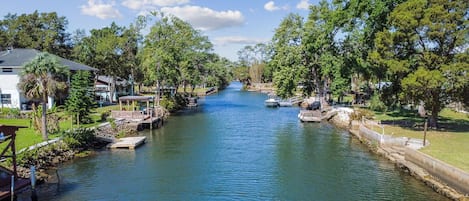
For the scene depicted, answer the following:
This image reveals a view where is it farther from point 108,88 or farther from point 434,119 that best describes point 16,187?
point 108,88

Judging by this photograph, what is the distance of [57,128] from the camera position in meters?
33.4

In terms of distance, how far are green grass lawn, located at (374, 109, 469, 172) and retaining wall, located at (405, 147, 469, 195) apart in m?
0.50

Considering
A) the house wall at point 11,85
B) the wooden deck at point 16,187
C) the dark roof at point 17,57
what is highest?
the dark roof at point 17,57

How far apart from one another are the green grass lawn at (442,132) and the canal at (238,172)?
2.47 meters

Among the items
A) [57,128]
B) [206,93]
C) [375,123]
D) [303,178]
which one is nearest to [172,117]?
[57,128]

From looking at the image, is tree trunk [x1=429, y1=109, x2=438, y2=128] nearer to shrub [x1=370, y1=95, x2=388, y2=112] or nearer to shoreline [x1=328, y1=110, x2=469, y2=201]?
shoreline [x1=328, y1=110, x2=469, y2=201]

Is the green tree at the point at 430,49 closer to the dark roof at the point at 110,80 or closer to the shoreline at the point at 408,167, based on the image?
the shoreline at the point at 408,167

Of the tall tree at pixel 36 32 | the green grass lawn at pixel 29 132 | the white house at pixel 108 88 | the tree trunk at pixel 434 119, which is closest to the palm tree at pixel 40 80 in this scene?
the green grass lawn at pixel 29 132

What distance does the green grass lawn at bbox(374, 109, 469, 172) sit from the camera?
23.3 m

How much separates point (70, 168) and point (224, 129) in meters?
21.2

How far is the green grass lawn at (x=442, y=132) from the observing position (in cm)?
2333

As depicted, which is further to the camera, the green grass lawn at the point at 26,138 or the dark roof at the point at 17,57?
the dark roof at the point at 17,57

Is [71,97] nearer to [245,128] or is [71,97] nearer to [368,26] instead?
[245,128]

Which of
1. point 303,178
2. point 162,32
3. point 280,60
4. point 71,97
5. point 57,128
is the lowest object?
point 303,178
